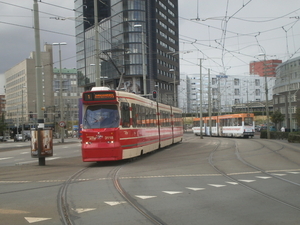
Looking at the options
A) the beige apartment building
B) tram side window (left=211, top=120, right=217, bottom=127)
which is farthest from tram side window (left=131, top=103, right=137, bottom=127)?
the beige apartment building

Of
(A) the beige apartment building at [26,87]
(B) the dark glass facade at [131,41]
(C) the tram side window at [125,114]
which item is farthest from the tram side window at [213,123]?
(A) the beige apartment building at [26,87]

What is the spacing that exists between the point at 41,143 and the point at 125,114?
3.88 metres

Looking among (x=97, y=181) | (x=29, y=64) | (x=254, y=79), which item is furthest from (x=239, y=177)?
(x=254, y=79)

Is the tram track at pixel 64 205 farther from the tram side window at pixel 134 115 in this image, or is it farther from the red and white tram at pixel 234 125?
the red and white tram at pixel 234 125

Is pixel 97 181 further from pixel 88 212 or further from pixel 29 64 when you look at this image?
pixel 29 64

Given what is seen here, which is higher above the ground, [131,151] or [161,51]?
[161,51]

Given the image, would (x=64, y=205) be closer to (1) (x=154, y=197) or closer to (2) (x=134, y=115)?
(1) (x=154, y=197)

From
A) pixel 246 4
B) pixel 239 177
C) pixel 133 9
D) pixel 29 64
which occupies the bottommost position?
pixel 239 177

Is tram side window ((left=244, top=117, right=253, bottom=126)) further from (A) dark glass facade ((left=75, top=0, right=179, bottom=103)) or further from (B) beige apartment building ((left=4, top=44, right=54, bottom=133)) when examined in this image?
(B) beige apartment building ((left=4, top=44, right=54, bottom=133))

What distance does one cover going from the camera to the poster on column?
15.9m

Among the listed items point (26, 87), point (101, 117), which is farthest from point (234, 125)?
point (26, 87)

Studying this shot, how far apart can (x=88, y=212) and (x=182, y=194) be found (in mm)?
2586

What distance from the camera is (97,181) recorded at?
11.0 meters

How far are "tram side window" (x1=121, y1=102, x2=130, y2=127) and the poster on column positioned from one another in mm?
3395
